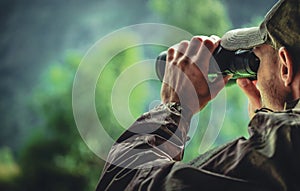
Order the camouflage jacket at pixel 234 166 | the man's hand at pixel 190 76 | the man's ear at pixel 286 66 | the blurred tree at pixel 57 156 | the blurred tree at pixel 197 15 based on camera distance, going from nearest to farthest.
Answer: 1. the camouflage jacket at pixel 234 166
2. the man's ear at pixel 286 66
3. the man's hand at pixel 190 76
4. the blurred tree at pixel 197 15
5. the blurred tree at pixel 57 156

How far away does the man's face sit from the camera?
0.62 meters

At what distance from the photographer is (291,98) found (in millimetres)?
602

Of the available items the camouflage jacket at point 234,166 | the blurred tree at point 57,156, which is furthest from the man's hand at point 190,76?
the blurred tree at point 57,156

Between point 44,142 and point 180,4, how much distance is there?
4.10ft

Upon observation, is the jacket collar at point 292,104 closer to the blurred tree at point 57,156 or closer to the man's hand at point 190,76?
the man's hand at point 190,76

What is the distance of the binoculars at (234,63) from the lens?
73 centimetres

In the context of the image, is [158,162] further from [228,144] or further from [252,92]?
[252,92]

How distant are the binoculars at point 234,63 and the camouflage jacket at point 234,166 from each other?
16cm

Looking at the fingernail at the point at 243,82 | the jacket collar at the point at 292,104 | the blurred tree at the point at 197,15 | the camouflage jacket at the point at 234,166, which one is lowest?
the camouflage jacket at the point at 234,166

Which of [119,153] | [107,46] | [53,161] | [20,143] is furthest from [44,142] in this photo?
[119,153]

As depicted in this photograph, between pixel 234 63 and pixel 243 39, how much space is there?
0.06 m

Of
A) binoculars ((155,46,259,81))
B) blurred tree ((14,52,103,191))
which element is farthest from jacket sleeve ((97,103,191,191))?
blurred tree ((14,52,103,191))

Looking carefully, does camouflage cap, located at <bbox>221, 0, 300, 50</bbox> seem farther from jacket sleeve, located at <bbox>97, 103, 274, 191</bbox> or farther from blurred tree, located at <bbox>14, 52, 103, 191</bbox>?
blurred tree, located at <bbox>14, 52, 103, 191</bbox>

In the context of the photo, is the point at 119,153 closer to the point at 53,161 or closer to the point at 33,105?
the point at 53,161
